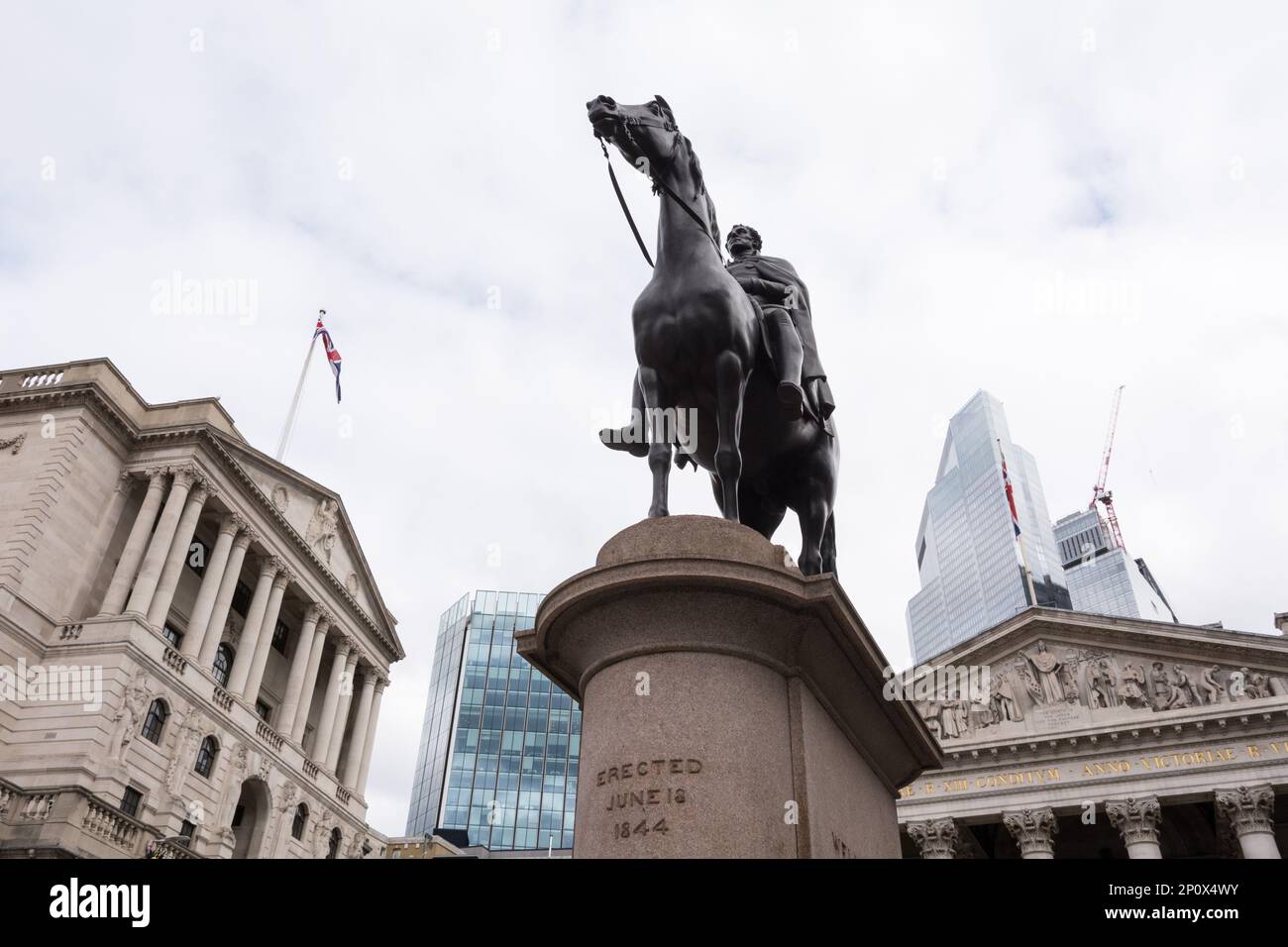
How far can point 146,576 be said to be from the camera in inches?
1555

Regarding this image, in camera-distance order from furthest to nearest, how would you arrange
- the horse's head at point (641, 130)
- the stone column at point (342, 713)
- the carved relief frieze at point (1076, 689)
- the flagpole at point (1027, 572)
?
the flagpole at point (1027, 572) < the stone column at point (342, 713) < the carved relief frieze at point (1076, 689) < the horse's head at point (641, 130)

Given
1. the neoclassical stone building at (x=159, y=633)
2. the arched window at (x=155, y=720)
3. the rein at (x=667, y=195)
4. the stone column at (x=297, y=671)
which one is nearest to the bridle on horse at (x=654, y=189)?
the rein at (x=667, y=195)

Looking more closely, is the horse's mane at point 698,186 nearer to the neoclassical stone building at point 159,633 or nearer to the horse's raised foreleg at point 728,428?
the horse's raised foreleg at point 728,428

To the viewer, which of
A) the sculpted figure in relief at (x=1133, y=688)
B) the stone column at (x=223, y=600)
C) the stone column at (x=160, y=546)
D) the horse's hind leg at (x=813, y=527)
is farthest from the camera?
the stone column at (x=223, y=600)

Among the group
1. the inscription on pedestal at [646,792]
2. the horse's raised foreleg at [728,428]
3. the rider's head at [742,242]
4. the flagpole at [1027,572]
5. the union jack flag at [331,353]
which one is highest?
the flagpole at [1027,572]

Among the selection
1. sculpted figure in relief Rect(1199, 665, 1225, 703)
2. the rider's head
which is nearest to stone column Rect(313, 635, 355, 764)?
sculpted figure in relief Rect(1199, 665, 1225, 703)

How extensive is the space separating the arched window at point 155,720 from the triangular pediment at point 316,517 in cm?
1165

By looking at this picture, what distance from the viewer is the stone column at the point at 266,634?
45281mm

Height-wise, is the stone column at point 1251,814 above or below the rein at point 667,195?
above

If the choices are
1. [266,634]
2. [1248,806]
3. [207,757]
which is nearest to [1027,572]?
[1248,806]

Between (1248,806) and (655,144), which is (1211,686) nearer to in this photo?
(1248,806)
